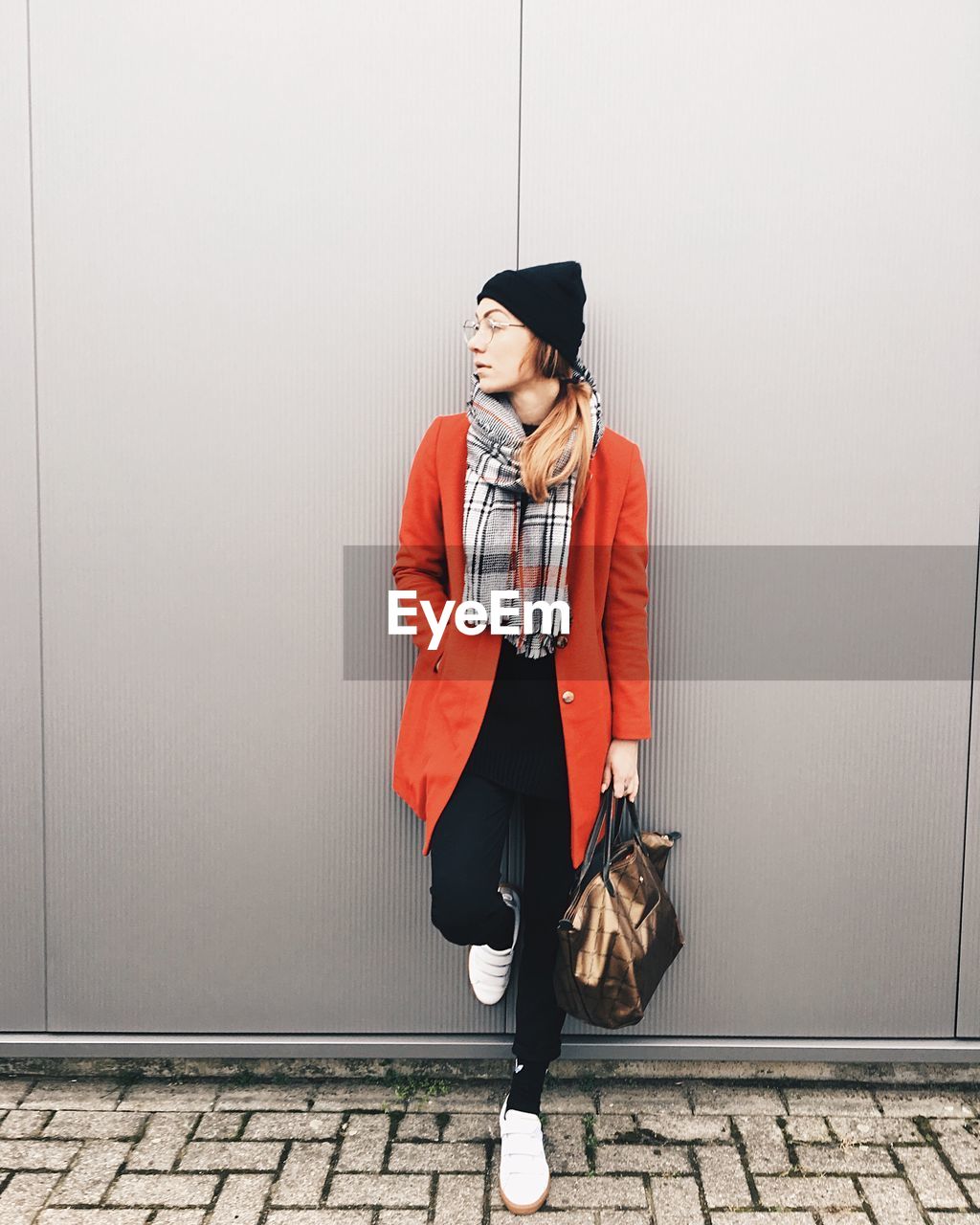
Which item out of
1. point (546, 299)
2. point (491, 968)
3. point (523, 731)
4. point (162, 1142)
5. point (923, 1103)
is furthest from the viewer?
point (923, 1103)

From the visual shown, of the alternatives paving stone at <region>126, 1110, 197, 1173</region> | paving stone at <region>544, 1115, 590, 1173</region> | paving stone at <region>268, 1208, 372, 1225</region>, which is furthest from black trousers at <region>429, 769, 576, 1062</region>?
paving stone at <region>126, 1110, 197, 1173</region>

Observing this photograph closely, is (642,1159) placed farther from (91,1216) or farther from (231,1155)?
(91,1216)

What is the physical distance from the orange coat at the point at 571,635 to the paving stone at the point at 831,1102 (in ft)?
3.64

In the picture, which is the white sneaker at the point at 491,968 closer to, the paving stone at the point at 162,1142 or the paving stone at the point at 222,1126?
the paving stone at the point at 222,1126

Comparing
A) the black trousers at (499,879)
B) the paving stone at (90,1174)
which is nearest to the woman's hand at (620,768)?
the black trousers at (499,879)

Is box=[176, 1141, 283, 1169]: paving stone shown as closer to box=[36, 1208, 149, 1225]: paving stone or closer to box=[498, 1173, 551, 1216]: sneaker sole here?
box=[36, 1208, 149, 1225]: paving stone

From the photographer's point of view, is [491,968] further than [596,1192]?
Yes

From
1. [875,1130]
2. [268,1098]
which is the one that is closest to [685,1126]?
[875,1130]

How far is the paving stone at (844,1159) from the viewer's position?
257 cm

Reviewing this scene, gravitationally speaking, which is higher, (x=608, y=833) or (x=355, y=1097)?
(x=608, y=833)

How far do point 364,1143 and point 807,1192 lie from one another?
118 centimetres

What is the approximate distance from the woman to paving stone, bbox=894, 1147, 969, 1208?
981 millimetres

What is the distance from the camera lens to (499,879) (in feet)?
8.30

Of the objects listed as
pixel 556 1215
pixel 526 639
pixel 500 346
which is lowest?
pixel 556 1215
